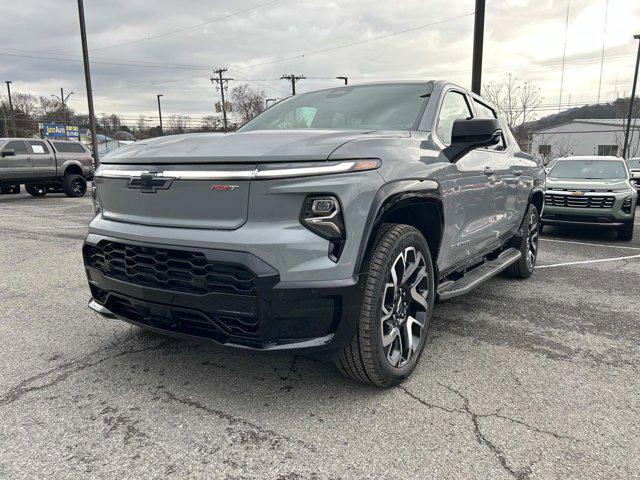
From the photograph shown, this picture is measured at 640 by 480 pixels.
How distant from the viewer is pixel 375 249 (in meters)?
2.54

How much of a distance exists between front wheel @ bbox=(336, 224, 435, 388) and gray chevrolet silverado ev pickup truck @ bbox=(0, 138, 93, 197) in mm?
16035

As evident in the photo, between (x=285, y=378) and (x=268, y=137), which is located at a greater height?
(x=268, y=137)

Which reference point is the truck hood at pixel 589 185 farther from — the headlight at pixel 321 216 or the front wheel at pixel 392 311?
the headlight at pixel 321 216

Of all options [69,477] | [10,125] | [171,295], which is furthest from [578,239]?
[10,125]

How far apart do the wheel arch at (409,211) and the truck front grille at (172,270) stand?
0.60 metres

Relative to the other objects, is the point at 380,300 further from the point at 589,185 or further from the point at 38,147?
the point at 38,147

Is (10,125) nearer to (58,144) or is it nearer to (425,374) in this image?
(58,144)

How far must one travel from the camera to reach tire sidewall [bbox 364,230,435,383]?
2479 mm

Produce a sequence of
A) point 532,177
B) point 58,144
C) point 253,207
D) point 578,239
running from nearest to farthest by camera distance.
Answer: point 253,207
point 532,177
point 578,239
point 58,144

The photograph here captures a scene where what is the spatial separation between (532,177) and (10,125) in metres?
65.0

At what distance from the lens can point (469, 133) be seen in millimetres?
3094

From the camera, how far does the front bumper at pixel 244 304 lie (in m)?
2.20

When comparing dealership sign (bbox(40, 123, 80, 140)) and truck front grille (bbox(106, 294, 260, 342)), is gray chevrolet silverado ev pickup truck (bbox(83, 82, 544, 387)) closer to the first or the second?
truck front grille (bbox(106, 294, 260, 342))

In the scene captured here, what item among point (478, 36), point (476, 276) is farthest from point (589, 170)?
point (476, 276)
